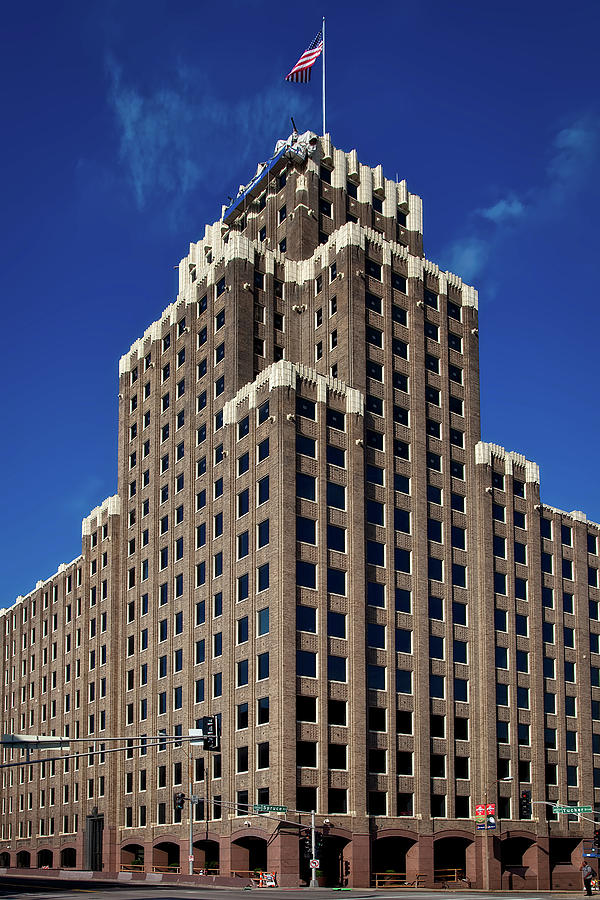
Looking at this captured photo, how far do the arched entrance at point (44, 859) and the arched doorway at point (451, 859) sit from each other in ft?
155

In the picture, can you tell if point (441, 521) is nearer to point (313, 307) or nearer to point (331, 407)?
point (331, 407)

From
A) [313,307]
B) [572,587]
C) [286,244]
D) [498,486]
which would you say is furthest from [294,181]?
[572,587]

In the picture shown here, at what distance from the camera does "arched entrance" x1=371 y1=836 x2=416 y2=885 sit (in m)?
76.4

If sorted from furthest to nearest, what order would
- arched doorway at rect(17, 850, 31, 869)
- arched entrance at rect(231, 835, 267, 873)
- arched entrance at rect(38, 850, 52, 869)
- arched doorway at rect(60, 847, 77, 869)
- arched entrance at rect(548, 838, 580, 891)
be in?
arched doorway at rect(17, 850, 31, 869) < arched entrance at rect(38, 850, 52, 869) < arched doorway at rect(60, 847, 77, 869) < arched entrance at rect(548, 838, 580, 891) < arched entrance at rect(231, 835, 267, 873)

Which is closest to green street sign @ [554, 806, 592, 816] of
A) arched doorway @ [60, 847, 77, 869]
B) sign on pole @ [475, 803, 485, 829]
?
sign on pole @ [475, 803, 485, 829]

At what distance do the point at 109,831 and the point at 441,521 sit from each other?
39764 millimetres

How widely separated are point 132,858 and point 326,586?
3304 cm

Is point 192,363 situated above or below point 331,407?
above

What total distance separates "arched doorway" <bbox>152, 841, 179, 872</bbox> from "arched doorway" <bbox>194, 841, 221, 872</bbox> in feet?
17.8

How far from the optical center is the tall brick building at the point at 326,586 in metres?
75.7

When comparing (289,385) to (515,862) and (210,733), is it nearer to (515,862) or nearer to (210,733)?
(210,733)

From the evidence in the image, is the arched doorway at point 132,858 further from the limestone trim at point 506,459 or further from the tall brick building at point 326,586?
the limestone trim at point 506,459

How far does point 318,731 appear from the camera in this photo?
7356 centimetres

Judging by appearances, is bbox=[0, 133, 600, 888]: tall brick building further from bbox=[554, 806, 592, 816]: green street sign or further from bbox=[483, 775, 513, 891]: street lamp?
bbox=[554, 806, 592, 816]: green street sign
